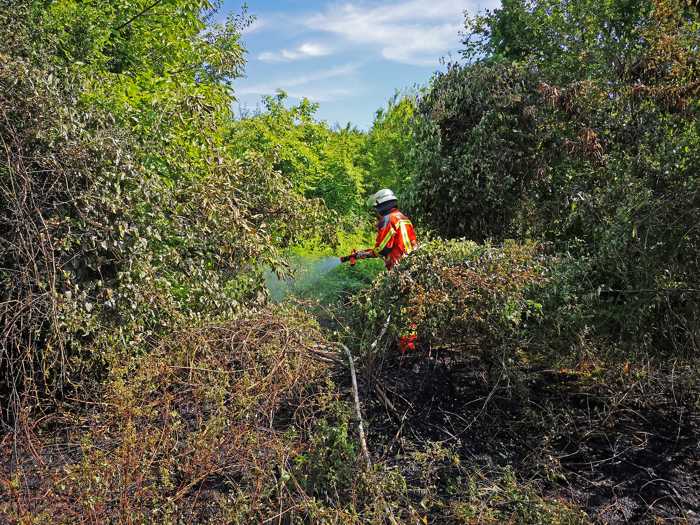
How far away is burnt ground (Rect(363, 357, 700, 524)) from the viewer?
3760 mm

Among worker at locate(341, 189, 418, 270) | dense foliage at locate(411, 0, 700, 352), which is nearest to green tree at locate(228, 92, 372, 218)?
dense foliage at locate(411, 0, 700, 352)

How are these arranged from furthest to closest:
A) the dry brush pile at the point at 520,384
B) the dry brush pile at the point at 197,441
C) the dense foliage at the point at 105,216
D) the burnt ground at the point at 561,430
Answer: the dense foliage at the point at 105,216 → the dry brush pile at the point at 520,384 → the burnt ground at the point at 561,430 → the dry brush pile at the point at 197,441

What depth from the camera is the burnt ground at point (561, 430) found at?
3.76 m

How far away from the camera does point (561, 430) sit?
426cm

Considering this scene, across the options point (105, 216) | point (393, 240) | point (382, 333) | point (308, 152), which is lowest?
point (382, 333)

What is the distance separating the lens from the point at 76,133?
4695mm

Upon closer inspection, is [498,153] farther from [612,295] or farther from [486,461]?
[486,461]

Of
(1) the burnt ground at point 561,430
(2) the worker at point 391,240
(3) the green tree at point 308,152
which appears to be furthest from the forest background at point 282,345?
(3) the green tree at point 308,152

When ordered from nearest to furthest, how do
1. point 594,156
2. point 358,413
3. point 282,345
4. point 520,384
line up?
point 358,413
point 520,384
point 282,345
point 594,156

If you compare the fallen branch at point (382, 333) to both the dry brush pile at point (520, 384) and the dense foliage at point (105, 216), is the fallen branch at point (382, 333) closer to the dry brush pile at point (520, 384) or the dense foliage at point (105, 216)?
the dry brush pile at point (520, 384)

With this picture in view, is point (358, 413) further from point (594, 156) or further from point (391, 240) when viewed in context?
point (594, 156)

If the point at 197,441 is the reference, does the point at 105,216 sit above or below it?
above

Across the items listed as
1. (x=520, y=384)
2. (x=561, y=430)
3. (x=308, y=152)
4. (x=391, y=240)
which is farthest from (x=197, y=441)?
(x=308, y=152)

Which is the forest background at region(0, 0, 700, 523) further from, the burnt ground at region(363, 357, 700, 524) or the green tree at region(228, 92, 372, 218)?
the green tree at region(228, 92, 372, 218)
